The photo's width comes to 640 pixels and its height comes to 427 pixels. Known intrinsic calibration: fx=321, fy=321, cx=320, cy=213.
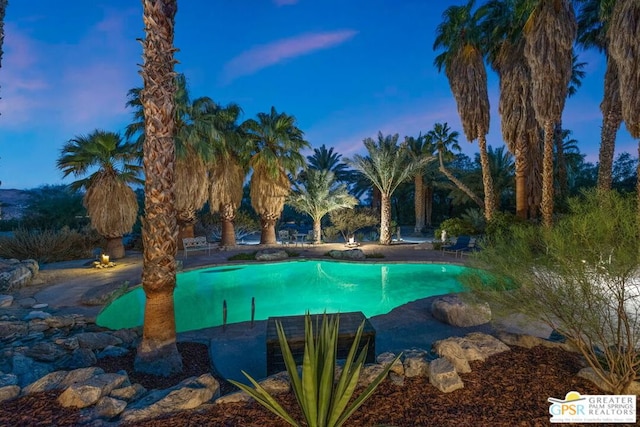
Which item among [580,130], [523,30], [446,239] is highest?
[580,130]

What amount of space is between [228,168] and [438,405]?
17325 mm

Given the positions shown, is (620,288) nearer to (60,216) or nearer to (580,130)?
(60,216)

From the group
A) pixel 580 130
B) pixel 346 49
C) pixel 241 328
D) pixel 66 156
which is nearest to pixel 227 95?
pixel 346 49

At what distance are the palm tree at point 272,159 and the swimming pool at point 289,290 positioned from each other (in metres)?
5.68

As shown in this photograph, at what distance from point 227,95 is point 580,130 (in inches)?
→ 4935

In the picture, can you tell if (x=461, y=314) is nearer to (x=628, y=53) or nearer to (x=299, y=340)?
(x=299, y=340)

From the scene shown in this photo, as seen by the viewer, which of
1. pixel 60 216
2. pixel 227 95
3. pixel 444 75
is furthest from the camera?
pixel 227 95

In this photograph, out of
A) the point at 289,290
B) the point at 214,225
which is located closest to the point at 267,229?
the point at 214,225

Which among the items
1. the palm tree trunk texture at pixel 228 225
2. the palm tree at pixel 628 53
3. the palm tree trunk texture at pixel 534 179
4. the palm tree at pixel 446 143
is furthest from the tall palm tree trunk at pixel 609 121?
the palm tree trunk texture at pixel 228 225

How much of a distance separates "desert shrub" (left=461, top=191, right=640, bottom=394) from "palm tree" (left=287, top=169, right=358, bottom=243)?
57.0 feet

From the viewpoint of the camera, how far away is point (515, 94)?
56.7 feet

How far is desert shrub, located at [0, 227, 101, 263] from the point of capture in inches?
535

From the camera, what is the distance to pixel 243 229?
2375 cm

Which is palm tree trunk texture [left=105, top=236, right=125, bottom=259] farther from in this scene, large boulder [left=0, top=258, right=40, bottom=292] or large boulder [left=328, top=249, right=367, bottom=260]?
large boulder [left=328, top=249, right=367, bottom=260]
